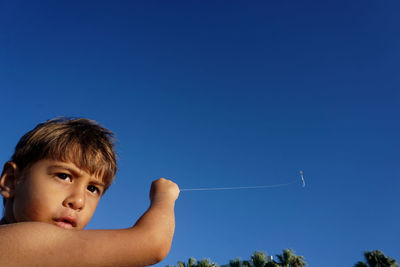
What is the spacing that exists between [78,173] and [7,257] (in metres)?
0.64

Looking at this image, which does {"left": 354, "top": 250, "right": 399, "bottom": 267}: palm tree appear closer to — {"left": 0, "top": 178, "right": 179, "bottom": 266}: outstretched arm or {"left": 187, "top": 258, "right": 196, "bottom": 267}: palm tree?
{"left": 187, "top": 258, "right": 196, "bottom": 267}: palm tree

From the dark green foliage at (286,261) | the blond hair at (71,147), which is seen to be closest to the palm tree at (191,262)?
the dark green foliage at (286,261)

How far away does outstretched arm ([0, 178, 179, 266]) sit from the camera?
2.89ft

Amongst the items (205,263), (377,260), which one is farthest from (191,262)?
(377,260)

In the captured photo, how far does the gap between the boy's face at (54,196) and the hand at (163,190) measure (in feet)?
Result: 1.12

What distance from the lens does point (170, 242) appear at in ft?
3.50

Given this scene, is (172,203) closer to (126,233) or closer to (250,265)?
(126,233)

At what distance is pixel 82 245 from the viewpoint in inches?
36.1

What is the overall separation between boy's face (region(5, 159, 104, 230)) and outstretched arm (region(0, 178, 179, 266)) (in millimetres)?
417

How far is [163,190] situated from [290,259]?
941 inches

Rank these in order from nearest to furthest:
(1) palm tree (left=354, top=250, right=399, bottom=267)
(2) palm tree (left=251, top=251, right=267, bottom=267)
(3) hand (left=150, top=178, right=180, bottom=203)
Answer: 1. (3) hand (left=150, top=178, right=180, bottom=203)
2. (1) palm tree (left=354, top=250, right=399, bottom=267)
3. (2) palm tree (left=251, top=251, right=267, bottom=267)

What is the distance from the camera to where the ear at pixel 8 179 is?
1.48 metres

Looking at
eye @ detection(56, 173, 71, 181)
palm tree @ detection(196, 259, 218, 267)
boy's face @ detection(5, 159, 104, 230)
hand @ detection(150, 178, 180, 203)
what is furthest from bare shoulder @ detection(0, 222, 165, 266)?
palm tree @ detection(196, 259, 218, 267)

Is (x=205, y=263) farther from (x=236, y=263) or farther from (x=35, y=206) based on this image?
(x=35, y=206)
